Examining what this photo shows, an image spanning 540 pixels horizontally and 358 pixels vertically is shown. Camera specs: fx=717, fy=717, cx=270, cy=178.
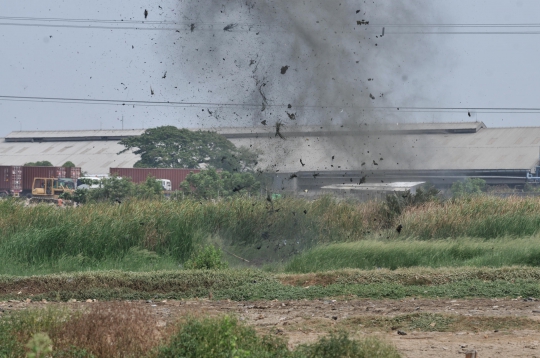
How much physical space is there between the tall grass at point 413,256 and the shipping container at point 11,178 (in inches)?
1441

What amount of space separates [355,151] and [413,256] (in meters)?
3.98

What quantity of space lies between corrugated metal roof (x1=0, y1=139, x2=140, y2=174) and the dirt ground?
42.4m

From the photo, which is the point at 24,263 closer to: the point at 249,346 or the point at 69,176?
the point at 249,346

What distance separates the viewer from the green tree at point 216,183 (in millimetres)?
30375

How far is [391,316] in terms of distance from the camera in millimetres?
10242

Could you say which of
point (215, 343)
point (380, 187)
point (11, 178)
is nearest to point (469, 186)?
point (380, 187)

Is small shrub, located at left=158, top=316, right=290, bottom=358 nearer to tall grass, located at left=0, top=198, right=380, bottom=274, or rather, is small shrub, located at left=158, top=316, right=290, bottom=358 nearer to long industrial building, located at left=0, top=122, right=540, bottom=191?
tall grass, located at left=0, top=198, right=380, bottom=274

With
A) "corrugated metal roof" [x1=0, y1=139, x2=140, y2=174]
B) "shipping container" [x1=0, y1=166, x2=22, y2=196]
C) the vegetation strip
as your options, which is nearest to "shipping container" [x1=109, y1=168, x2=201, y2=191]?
"corrugated metal roof" [x1=0, y1=139, x2=140, y2=174]

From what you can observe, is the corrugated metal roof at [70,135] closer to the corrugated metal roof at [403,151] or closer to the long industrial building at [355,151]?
the long industrial building at [355,151]

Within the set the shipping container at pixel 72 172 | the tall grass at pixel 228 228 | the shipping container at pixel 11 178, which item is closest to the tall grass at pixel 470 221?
the tall grass at pixel 228 228

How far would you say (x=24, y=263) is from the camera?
54.9 feet

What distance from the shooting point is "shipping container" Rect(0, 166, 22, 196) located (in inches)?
1930

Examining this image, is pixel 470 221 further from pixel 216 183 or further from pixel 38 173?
pixel 38 173

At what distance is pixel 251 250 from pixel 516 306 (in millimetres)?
9339
